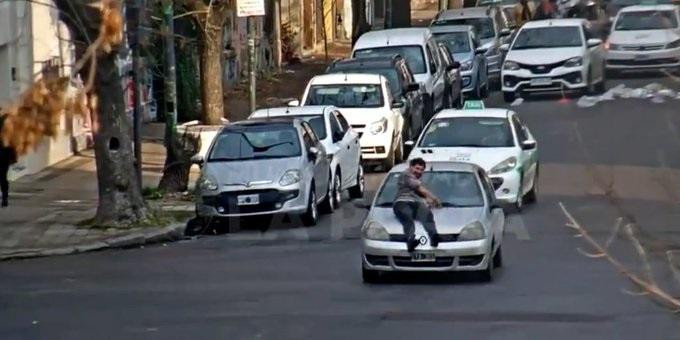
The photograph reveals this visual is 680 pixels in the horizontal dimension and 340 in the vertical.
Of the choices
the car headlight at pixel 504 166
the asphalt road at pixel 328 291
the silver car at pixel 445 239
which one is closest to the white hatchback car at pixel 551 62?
the asphalt road at pixel 328 291

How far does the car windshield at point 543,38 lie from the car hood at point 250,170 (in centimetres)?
1404

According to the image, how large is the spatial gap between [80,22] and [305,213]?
16.5 metres

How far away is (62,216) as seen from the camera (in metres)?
23.9

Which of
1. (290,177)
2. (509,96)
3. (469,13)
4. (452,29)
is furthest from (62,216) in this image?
(469,13)

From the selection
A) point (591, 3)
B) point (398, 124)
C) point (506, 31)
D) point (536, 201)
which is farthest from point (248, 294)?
point (506, 31)

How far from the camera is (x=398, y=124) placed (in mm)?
28516

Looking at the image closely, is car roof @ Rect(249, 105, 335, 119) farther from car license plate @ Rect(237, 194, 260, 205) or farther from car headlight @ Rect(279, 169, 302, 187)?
car license plate @ Rect(237, 194, 260, 205)

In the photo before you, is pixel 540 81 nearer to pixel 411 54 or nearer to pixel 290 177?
pixel 411 54

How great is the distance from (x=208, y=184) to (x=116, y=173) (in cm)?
149

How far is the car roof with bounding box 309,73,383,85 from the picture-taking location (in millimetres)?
28484

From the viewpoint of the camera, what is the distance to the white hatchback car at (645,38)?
656 cm

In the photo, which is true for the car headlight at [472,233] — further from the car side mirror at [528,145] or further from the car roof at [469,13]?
the car roof at [469,13]

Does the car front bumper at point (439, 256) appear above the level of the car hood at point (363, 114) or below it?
below

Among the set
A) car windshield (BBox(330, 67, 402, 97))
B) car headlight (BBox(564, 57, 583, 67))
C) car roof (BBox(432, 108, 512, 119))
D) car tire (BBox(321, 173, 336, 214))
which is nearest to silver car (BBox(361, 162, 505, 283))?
car tire (BBox(321, 173, 336, 214))
